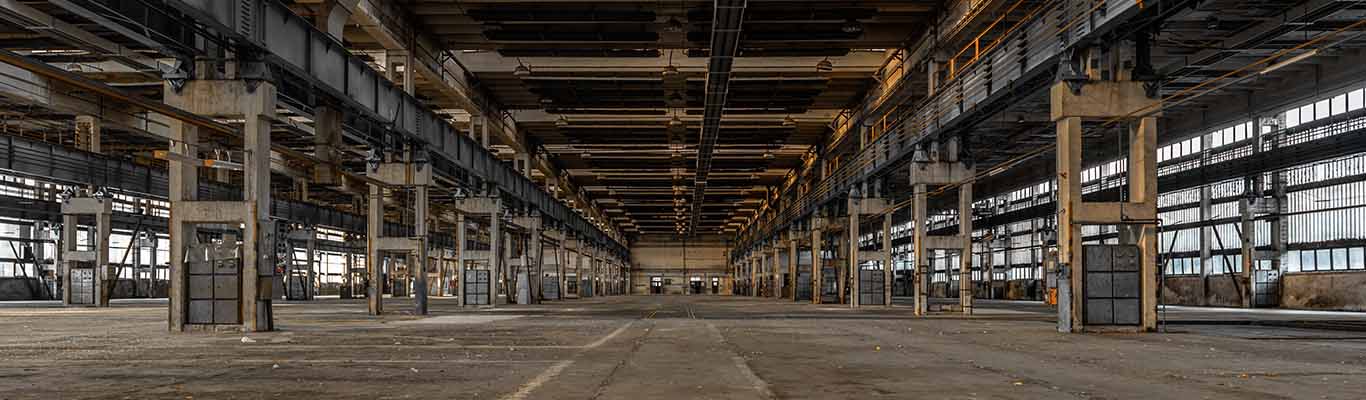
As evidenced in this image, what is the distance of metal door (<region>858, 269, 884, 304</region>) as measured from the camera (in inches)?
1692

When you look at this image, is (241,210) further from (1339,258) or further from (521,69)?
(1339,258)

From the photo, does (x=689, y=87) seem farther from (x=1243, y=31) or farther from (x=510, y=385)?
(x=510, y=385)

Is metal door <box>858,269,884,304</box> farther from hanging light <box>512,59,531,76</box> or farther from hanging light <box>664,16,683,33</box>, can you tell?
hanging light <box>664,16,683,33</box>

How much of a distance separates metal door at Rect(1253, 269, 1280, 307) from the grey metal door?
2548 cm

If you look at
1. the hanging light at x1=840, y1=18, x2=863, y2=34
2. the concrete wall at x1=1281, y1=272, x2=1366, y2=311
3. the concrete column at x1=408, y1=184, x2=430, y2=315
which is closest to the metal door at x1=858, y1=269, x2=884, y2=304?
the hanging light at x1=840, y1=18, x2=863, y2=34

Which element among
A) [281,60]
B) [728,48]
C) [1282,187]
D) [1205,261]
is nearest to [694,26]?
[728,48]

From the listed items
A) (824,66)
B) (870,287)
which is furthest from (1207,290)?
(824,66)

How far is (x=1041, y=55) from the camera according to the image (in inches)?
862

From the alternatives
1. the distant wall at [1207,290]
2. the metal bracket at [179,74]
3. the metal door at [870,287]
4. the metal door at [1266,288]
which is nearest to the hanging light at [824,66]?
the metal door at [870,287]

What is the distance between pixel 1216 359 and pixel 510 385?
8.48m

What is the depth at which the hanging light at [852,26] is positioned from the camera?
30.8 meters

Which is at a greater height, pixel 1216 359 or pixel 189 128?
pixel 189 128

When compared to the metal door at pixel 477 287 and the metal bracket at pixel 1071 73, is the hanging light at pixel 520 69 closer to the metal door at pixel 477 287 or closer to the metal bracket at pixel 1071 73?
the metal door at pixel 477 287

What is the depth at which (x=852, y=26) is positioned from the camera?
3128 centimetres
